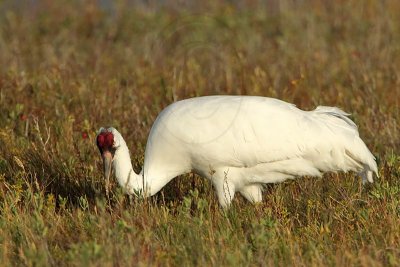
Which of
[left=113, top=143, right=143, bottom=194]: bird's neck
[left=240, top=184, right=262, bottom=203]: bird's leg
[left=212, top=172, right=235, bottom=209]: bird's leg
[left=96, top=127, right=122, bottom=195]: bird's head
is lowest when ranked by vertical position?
[left=240, top=184, right=262, bottom=203]: bird's leg

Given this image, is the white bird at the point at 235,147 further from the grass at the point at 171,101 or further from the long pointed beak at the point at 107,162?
the grass at the point at 171,101

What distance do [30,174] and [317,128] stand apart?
201cm

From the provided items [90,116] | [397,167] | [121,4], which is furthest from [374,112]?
[121,4]

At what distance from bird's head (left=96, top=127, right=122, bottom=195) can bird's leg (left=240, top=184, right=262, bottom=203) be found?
3.14 ft

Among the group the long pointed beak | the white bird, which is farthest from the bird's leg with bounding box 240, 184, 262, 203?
the long pointed beak

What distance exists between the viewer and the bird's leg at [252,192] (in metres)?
6.17

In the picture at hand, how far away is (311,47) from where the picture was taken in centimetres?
1025

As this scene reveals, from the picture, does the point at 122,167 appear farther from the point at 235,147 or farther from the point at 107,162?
the point at 235,147

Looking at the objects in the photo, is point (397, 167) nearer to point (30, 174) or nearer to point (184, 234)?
point (184, 234)

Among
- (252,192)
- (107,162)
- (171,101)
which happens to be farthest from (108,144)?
(171,101)

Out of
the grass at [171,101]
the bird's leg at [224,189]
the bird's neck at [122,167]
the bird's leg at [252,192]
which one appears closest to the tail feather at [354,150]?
the grass at [171,101]

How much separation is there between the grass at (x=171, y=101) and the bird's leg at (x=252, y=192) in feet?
0.46

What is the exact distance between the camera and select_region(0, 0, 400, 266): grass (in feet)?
16.0

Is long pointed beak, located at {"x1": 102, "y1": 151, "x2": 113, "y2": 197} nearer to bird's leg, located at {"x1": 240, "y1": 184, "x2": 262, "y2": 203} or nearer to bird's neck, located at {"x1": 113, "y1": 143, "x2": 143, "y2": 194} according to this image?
bird's neck, located at {"x1": 113, "y1": 143, "x2": 143, "y2": 194}
